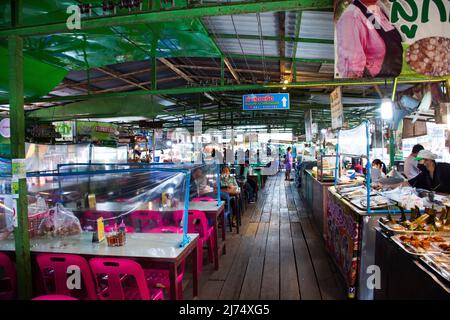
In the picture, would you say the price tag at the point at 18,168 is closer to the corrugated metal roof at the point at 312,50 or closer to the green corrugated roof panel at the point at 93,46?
the green corrugated roof panel at the point at 93,46

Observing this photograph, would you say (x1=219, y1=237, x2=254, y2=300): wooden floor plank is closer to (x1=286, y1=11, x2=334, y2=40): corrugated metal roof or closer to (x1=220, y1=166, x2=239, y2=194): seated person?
(x1=220, y1=166, x2=239, y2=194): seated person

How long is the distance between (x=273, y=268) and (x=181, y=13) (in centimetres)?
378

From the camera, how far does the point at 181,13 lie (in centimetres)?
259

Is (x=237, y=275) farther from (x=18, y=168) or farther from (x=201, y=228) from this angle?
(x=18, y=168)

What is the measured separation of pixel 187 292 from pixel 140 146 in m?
11.2

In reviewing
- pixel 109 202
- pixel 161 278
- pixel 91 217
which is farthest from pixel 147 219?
pixel 161 278

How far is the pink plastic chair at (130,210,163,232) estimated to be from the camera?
13.6 feet

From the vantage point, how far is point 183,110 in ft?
44.4

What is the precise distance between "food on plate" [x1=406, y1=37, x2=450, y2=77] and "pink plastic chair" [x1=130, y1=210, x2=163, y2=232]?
3428 millimetres

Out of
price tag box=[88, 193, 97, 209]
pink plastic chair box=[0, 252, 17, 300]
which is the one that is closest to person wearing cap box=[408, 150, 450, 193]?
price tag box=[88, 193, 97, 209]

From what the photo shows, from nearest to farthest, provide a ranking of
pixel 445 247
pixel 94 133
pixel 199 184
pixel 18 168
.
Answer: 1. pixel 445 247
2. pixel 18 168
3. pixel 199 184
4. pixel 94 133

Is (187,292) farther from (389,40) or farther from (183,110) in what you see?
(183,110)

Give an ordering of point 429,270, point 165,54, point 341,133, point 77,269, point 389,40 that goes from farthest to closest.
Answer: point 165,54, point 341,133, point 77,269, point 389,40, point 429,270
